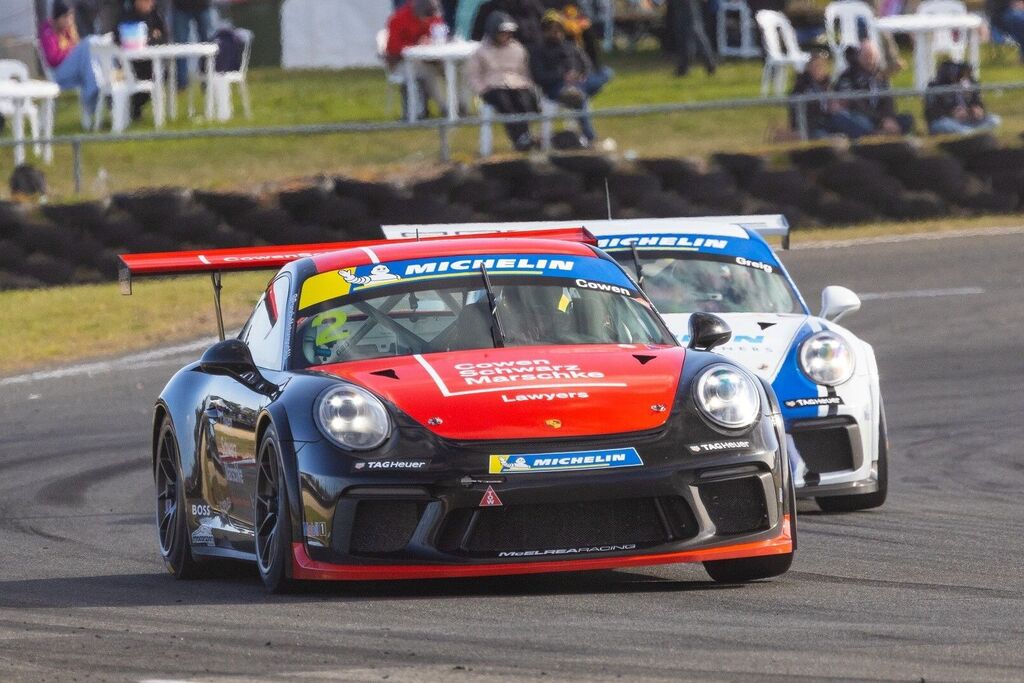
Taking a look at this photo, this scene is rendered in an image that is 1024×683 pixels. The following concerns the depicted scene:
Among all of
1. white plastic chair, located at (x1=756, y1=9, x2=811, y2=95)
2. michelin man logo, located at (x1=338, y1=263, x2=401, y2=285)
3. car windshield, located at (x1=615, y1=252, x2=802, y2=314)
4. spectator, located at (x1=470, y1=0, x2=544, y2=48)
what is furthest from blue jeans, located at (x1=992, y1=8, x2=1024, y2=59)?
michelin man logo, located at (x1=338, y1=263, x2=401, y2=285)

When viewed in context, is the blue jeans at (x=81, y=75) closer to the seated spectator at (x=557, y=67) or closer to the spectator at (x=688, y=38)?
the seated spectator at (x=557, y=67)

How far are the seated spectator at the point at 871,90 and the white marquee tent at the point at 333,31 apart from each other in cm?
791

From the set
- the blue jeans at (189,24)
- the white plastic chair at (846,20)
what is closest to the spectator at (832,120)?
the white plastic chair at (846,20)

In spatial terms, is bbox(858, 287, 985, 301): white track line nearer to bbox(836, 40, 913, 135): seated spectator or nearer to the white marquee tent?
bbox(836, 40, 913, 135): seated spectator

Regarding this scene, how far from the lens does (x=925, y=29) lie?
71.5 ft

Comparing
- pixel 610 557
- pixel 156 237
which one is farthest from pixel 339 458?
pixel 156 237

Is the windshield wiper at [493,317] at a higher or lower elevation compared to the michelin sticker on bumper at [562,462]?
higher

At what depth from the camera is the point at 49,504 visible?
31.9 ft

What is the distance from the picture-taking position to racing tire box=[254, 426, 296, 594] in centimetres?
630

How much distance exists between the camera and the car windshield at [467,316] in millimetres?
7027

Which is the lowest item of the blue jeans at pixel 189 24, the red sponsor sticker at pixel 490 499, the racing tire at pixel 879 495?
the racing tire at pixel 879 495

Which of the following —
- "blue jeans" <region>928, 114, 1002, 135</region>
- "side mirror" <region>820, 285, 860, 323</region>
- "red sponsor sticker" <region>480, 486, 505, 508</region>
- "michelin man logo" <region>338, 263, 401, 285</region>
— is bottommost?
"blue jeans" <region>928, 114, 1002, 135</region>

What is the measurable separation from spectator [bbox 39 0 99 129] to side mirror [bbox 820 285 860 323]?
13899mm

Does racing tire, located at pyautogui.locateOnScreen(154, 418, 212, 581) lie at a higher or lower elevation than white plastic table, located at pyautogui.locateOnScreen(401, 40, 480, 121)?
lower
